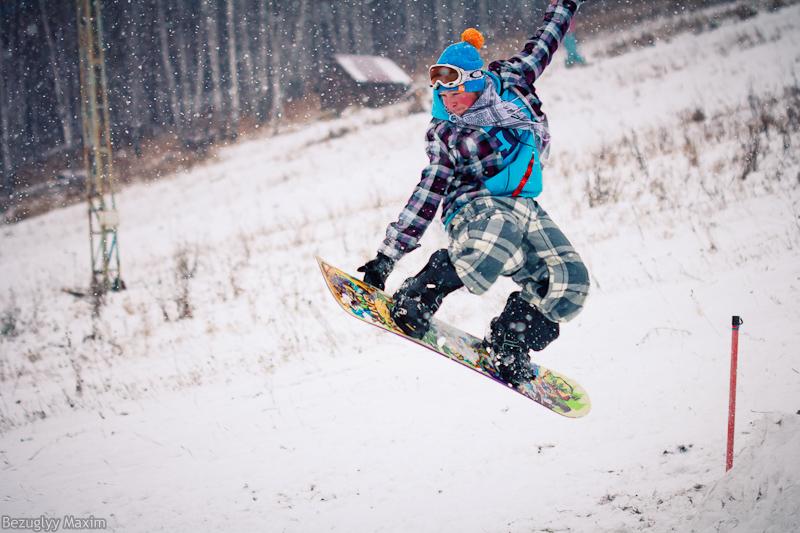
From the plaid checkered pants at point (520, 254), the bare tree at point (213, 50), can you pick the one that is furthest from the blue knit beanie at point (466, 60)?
the bare tree at point (213, 50)

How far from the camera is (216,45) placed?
92.4 ft

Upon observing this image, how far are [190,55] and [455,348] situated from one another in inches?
1247

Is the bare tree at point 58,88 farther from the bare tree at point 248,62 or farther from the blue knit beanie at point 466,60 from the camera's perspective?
the blue knit beanie at point 466,60

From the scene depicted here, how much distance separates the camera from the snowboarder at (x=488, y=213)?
2346mm

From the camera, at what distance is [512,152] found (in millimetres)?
2422

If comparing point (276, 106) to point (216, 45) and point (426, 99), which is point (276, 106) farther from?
point (426, 99)

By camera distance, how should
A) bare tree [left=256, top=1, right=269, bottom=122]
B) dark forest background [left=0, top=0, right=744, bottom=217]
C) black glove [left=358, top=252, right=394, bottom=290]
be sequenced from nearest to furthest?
black glove [left=358, top=252, right=394, bottom=290] < dark forest background [left=0, top=0, right=744, bottom=217] < bare tree [left=256, top=1, right=269, bottom=122]

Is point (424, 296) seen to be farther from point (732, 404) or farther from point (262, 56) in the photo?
point (262, 56)

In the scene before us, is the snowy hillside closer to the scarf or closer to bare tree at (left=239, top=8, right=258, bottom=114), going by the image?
the scarf

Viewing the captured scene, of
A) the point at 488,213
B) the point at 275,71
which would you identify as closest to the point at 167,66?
the point at 275,71

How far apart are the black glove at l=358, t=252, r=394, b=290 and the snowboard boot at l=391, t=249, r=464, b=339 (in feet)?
0.53

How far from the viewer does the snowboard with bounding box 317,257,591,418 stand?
256 centimetres

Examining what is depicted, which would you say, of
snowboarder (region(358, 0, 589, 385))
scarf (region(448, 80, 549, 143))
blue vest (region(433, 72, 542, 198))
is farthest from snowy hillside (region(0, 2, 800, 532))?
scarf (region(448, 80, 549, 143))

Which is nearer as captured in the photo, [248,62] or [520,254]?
[520,254]
